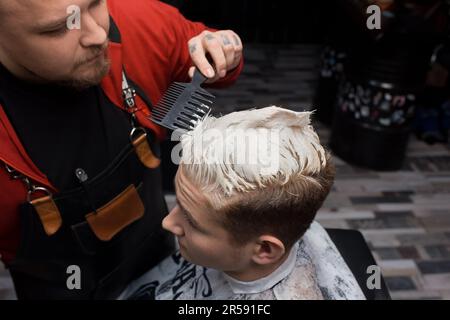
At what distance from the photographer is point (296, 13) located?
5039 mm

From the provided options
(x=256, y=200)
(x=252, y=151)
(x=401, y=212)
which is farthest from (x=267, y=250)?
(x=401, y=212)

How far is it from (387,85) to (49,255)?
2.50 metres

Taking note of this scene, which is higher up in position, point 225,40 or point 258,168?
point 225,40

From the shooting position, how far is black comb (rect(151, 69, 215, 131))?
3.87ft

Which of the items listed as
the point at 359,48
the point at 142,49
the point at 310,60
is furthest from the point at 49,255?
the point at 310,60

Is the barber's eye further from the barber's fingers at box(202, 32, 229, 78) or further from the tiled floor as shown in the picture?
the tiled floor

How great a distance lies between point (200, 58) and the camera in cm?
127

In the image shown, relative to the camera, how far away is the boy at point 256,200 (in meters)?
1.05

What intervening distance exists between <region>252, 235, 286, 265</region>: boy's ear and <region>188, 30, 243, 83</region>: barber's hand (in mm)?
452

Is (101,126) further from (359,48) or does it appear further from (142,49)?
(359,48)

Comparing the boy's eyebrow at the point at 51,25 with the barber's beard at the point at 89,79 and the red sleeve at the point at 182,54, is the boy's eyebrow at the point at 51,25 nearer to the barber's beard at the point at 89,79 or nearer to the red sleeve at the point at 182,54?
the barber's beard at the point at 89,79

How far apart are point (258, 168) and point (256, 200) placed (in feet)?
0.26

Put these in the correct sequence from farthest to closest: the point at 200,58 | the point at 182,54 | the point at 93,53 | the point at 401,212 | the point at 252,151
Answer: the point at 401,212 < the point at 182,54 < the point at 200,58 < the point at 93,53 < the point at 252,151

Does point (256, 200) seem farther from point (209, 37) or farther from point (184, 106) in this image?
point (209, 37)
